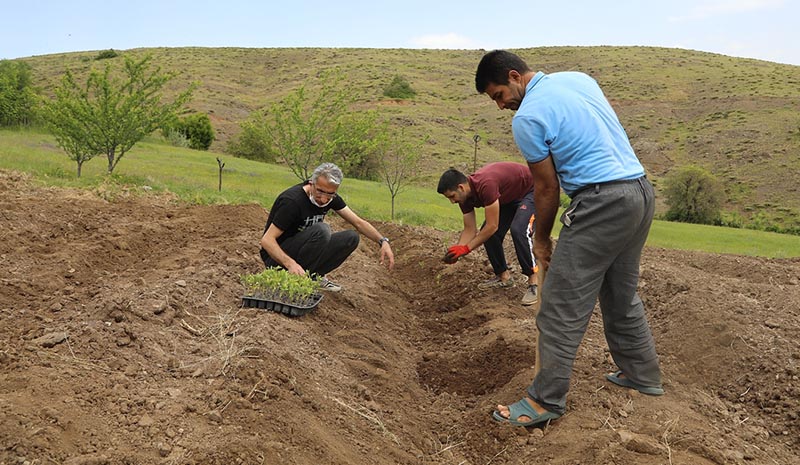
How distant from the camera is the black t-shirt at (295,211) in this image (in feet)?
18.1

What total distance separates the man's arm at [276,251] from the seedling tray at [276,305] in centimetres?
28

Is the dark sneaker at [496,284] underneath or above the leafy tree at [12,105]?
underneath

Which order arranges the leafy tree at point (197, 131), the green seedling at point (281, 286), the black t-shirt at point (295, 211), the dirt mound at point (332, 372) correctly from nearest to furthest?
1. the dirt mound at point (332, 372)
2. the green seedling at point (281, 286)
3. the black t-shirt at point (295, 211)
4. the leafy tree at point (197, 131)

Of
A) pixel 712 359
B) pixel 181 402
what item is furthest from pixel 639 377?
pixel 181 402

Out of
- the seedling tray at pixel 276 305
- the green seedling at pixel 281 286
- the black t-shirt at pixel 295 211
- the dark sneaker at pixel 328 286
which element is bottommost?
the dark sneaker at pixel 328 286

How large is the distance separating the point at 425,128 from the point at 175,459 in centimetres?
4482

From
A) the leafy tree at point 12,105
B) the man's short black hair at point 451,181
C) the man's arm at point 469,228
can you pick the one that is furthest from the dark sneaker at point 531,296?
the leafy tree at point 12,105

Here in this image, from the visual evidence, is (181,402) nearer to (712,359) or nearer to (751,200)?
(712,359)

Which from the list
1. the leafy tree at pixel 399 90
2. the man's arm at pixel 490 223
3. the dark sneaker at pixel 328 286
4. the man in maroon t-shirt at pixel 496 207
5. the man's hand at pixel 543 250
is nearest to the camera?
the man's hand at pixel 543 250

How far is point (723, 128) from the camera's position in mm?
46281

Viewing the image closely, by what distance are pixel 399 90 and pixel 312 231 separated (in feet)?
184

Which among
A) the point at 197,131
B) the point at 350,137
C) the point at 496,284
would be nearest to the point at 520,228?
the point at 496,284

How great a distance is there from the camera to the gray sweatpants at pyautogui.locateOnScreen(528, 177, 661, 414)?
3461 mm

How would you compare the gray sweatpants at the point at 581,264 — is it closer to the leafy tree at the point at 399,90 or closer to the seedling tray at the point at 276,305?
the seedling tray at the point at 276,305
